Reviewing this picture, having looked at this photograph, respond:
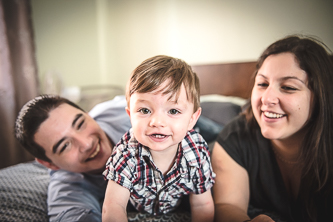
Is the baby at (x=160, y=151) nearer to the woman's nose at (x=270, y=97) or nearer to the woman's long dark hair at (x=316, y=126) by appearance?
the woman's nose at (x=270, y=97)

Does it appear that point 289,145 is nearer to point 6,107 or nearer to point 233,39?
point 233,39

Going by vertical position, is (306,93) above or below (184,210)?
above

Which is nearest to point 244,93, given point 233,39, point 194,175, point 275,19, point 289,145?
point 233,39

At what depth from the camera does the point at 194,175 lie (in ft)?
2.54

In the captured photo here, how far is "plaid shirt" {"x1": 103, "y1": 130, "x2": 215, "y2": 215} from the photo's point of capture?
0.71 m

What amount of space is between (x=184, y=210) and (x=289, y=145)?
1.67ft

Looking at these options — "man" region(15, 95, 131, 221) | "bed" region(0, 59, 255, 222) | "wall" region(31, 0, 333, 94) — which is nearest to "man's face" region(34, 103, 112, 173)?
"man" region(15, 95, 131, 221)

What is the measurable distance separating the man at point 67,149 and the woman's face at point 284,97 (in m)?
0.69

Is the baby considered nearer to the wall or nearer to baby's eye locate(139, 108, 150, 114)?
baby's eye locate(139, 108, 150, 114)

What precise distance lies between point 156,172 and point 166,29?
1.44 m

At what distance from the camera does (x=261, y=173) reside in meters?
0.98

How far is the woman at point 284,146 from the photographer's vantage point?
819 mm

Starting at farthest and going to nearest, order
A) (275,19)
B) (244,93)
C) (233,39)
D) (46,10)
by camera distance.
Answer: (46,10)
(244,93)
(233,39)
(275,19)

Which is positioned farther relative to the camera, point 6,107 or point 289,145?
point 6,107
